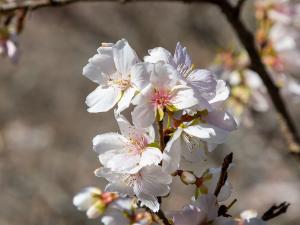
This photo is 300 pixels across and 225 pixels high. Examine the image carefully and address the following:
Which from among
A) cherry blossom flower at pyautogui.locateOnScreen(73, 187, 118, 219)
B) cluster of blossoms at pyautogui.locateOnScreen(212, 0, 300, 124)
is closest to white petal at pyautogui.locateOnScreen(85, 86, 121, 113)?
cherry blossom flower at pyautogui.locateOnScreen(73, 187, 118, 219)

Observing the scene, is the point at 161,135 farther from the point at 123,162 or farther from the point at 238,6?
the point at 238,6

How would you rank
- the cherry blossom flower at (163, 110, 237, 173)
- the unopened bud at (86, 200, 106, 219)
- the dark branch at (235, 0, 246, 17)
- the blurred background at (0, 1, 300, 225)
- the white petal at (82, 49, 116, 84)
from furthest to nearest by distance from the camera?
the blurred background at (0, 1, 300, 225) → the dark branch at (235, 0, 246, 17) → the unopened bud at (86, 200, 106, 219) → the white petal at (82, 49, 116, 84) → the cherry blossom flower at (163, 110, 237, 173)

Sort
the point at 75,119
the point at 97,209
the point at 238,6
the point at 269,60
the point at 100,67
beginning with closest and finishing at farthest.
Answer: the point at 100,67
the point at 97,209
the point at 238,6
the point at 269,60
the point at 75,119

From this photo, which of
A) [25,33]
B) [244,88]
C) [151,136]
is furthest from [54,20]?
[151,136]

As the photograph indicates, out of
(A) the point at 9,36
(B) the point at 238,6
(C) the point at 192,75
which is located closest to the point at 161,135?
(C) the point at 192,75

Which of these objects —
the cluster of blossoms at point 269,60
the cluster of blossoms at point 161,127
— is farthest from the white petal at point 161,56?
the cluster of blossoms at point 269,60

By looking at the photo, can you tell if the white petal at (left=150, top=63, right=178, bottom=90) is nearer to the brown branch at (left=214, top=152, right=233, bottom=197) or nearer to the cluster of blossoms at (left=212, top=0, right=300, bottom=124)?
the brown branch at (left=214, top=152, right=233, bottom=197)
